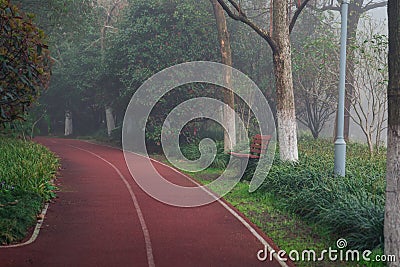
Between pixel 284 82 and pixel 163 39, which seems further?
pixel 163 39

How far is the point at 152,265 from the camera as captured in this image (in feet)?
22.1

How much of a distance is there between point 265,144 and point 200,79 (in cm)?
854

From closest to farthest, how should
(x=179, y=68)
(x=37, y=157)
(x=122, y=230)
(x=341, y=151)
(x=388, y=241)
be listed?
(x=388, y=241)
(x=122, y=230)
(x=341, y=151)
(x=37, y=157)
(x=179, y=68)

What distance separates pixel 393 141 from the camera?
679cm

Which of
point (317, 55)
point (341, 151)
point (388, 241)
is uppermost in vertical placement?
point (317, 55)

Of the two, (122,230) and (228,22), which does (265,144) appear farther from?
(228,22)

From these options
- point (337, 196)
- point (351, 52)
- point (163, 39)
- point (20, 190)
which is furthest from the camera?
point (163, 39)

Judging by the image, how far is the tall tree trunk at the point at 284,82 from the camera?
44.8 ft

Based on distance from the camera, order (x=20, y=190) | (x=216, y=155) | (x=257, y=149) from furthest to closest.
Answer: (x=216, y=155) < (x=257, y=149) < (x=20, y=190)

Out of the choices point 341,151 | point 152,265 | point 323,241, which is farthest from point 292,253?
point 341,151

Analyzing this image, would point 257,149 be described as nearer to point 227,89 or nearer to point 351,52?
point 227,89
